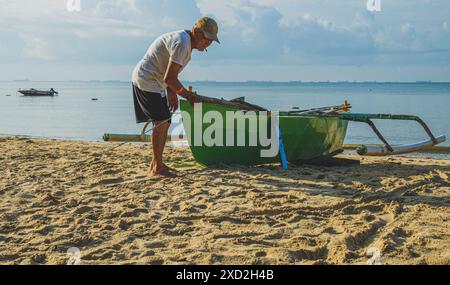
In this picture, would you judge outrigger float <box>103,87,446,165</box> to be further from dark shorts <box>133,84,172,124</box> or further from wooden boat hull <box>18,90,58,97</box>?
wooden boat hull <box>18,90,58,97</box>

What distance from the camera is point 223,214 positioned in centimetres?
423

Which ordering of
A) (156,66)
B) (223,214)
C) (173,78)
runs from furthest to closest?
(156,66)
(173,78)
(223,214)

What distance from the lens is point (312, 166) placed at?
651 cm

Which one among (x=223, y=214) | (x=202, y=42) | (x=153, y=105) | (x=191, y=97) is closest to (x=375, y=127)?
(x=191, y=97)

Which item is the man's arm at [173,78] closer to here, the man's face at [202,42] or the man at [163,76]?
the man at [163,76]

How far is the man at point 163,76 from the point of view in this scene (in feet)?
16.7

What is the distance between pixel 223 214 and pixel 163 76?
1924mm

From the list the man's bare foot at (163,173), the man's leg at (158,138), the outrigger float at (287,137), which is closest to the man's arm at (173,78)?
the man's leg at (158,138)

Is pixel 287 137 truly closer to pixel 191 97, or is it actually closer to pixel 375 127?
pixel 375 127

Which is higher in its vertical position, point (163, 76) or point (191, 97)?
point (163, 76)

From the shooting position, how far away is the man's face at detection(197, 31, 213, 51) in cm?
519

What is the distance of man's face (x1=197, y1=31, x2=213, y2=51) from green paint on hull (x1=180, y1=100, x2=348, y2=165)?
0.79 meters
